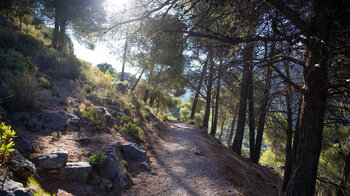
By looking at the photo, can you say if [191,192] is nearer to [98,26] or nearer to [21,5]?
[98,26]

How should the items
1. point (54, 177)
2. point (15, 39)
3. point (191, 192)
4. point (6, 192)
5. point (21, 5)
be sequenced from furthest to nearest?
point (21, 5) < point (15, 39) < point (191, 192) < point (54, 177) < point (6, 192)

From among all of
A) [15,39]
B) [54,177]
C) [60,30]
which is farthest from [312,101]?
[60,30]

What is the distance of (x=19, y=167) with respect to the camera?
6.44ft

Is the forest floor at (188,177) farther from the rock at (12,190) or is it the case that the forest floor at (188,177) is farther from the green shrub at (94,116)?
the rock at (12,190)

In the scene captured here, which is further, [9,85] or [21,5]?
[21,5]

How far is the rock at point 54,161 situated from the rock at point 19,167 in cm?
43

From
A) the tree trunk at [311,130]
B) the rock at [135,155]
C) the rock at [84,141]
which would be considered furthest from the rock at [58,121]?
the tree trunk at [311,130]

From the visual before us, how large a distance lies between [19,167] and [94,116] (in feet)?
11.5

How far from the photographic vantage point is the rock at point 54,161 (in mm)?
2557

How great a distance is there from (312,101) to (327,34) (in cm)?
100

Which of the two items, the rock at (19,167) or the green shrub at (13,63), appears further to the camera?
the green shrub at (13,63)

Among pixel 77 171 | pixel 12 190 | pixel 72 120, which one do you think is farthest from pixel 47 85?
pixel 12 190

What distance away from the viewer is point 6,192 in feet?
4.61

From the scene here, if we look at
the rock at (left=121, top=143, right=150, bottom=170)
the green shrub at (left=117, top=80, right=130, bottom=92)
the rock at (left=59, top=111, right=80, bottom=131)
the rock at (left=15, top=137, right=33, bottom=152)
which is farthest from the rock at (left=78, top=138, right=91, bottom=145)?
the green shrub at (left=117, top=80, right=130, bottom=92)
